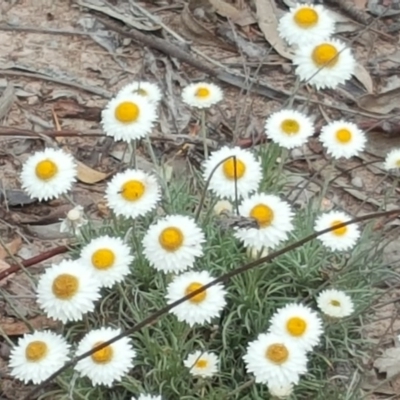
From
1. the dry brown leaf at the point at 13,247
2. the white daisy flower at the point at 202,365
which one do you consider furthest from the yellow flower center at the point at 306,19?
the dry brown leaf at the point at 13,247

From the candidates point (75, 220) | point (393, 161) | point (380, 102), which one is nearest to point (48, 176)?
point (75, 220)

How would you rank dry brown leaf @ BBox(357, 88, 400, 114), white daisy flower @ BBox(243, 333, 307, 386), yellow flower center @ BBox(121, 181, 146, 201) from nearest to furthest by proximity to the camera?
white daisy flower @ BBox(243, 333, 307, 386) → yellow flower center @ BBox(121, 181, 146, 201) → dry brown leaf @ BBox(357, 88, 400, 114)

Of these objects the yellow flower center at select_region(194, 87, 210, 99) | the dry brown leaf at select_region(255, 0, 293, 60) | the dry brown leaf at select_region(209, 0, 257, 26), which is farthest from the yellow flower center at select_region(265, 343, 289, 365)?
the dry brown leaf at select_region(209, 0, 257, 26)

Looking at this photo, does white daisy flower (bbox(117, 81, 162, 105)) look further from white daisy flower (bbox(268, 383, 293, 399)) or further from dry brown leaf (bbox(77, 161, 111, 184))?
white daisy flower (bbox(268, 383, 293, 399))

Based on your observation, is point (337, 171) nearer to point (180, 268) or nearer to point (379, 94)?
point (379, 94)

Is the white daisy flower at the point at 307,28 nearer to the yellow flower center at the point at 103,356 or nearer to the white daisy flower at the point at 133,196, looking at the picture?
the white daisy flower at the point at 133,196

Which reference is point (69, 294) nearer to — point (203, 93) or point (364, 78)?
point (203, 93)

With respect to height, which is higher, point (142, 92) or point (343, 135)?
point (142, 92)

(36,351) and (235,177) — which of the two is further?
(235,177)
